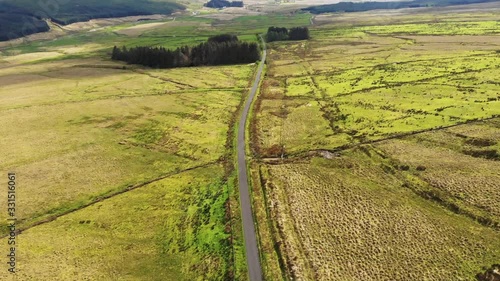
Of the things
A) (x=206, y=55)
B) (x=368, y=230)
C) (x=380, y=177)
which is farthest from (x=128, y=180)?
(x=206, y=55)

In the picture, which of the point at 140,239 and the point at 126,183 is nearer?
the point at 140,239

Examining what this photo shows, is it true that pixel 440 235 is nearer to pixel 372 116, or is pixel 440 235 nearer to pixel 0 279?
pixel 372 116

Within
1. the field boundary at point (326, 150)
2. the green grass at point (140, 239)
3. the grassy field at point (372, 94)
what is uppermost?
the grassy field at point (372, 94)

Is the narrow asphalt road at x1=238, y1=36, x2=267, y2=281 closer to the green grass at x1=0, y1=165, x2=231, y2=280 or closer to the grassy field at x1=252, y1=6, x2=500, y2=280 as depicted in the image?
the grassy field at x1=252, y1=6, x2=500, y2=280

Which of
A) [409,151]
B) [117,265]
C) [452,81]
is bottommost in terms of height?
[117,265]

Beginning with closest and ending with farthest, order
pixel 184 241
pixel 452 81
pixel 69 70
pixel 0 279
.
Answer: pixel 0 279
pixel 184 241
pixel 452 81
pixel 69 70

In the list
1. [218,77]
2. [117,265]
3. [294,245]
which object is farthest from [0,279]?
[218,77]

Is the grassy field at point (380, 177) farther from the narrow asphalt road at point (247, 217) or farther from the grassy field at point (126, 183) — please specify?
the grassy field at point (126, 183)

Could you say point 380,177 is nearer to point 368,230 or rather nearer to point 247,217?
point 368,230

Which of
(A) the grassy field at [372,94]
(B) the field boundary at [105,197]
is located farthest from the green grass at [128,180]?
(A) the grassy field at [372,94]
